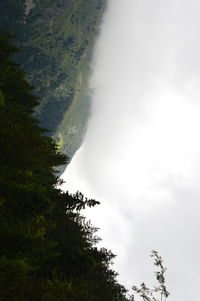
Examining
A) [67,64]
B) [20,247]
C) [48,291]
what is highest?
[67,64]

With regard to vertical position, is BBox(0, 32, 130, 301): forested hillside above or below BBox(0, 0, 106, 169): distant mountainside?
below

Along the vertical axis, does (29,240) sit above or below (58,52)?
below

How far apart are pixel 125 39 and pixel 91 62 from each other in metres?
41.5

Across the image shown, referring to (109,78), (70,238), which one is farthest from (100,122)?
(70,238)

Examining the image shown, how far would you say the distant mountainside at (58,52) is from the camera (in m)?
112

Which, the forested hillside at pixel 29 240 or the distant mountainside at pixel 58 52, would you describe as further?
the distant mountainside at pixel 58 52

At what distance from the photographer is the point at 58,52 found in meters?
119

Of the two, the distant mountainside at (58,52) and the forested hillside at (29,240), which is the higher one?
the distant mountainside at (58,52)

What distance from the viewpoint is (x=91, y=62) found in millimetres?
146250

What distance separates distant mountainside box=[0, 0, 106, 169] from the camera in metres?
112

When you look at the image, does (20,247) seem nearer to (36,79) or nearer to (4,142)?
(4,142)

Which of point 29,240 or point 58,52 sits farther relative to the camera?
point 58,52

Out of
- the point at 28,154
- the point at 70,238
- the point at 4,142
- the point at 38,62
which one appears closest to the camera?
the point at 4,142

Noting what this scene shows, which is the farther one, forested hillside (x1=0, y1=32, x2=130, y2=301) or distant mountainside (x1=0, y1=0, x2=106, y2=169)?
distant mountainside (x1=0, y1=0, x2=106, y2=169)
